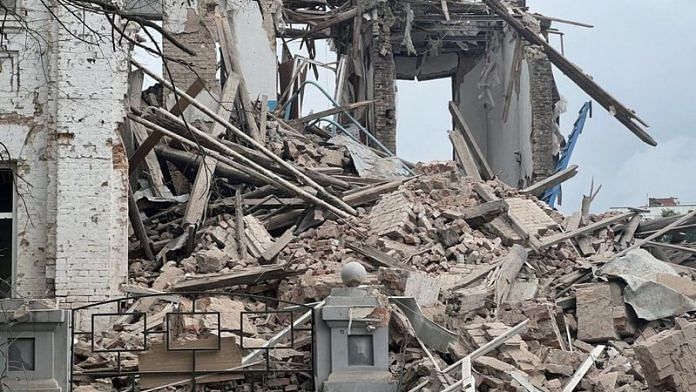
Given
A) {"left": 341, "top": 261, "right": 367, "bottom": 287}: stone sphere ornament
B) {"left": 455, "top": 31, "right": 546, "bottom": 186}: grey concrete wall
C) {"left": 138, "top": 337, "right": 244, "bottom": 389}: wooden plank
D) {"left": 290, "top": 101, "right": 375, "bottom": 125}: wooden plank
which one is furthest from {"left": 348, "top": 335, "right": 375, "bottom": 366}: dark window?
{"left": 455, "top": 31, "right": 546, "bottom": 186}: grey concrete wall

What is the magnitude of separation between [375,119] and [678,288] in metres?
11.0

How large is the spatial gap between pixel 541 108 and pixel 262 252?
1137 centimetres

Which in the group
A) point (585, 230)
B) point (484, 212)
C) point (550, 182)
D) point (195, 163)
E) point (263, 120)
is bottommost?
point (585, 230)

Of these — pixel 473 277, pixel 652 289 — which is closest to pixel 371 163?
pixel 473 277

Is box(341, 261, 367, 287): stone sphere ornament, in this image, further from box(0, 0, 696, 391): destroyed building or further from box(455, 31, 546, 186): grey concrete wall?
box(455, 31, 546, 186): grey concrete wall

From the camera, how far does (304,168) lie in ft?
51.8

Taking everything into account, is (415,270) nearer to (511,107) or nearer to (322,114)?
(322,114)

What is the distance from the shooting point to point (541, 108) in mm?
22734

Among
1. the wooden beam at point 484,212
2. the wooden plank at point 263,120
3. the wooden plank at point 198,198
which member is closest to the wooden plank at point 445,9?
Answer: the wooden plank at point 263,120

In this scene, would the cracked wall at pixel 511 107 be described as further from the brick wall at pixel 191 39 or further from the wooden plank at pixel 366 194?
the wooden plank at pixel 366 194

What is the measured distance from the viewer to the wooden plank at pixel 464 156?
62.4 ft

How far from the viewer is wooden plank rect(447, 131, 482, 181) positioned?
749 inches

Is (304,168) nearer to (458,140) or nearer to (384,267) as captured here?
(384,267)

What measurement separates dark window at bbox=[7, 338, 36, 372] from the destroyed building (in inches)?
1.5
